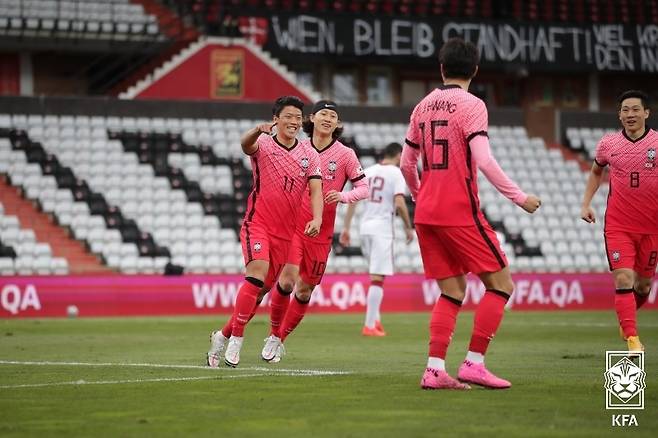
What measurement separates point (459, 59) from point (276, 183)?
3.05 metres

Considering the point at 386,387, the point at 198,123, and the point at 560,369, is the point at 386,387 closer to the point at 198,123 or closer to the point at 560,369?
the point at 560,369

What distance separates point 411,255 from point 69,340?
1451cm

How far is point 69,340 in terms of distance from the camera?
677 inches

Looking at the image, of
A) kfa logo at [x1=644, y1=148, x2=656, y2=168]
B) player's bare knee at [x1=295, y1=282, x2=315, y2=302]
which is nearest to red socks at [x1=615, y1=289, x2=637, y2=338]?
kfa logo at [x1=644, y1=148, x2=656, y2=168]

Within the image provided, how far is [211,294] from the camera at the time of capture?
2541cm

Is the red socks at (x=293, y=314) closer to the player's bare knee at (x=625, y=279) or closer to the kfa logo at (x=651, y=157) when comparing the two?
the player's bare knee at (x=625, y=279)

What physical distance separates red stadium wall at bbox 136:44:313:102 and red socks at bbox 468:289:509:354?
25605mm

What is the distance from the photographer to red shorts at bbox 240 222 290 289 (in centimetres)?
1211

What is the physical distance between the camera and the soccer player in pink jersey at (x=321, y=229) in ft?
44.4

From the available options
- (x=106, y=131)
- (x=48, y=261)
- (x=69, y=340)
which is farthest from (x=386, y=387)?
(x=106, y=131)

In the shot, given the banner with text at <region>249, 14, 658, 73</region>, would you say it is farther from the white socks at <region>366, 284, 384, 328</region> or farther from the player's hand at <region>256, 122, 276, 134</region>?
the player's hand at <region>256, 122, 276, 134</region>

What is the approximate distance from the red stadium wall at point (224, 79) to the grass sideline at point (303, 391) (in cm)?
1792

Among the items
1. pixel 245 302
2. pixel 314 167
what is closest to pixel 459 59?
pixel 314 167

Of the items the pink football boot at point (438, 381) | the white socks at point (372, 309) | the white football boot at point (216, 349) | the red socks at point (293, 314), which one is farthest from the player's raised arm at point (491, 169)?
the white socks at point (372, 309)
